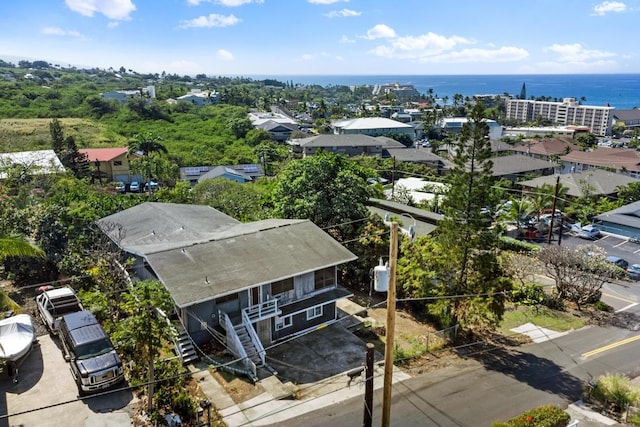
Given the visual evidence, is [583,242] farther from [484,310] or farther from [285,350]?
[285,350]

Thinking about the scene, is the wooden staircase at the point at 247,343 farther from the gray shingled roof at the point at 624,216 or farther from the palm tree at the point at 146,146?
the palm tree at the point at 146,146

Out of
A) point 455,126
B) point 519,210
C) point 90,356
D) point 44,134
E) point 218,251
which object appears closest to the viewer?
point 90,356

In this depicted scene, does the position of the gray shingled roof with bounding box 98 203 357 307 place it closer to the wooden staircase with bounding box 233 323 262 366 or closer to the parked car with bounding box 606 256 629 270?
the wooden staircase with bounding box 233 323 262 366

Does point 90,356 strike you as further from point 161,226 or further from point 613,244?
point 613,244

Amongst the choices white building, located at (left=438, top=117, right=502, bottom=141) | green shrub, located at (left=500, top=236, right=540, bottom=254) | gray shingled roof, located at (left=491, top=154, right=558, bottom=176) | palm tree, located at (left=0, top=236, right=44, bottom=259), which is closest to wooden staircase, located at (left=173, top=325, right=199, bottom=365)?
palm tree, located at (left=0, top=236, right=44, bottom=259)

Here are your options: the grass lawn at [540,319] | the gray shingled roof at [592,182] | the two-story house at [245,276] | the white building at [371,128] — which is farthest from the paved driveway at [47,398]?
the white building at [371,128]

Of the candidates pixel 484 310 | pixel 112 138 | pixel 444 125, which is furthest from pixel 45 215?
pixel 444 125

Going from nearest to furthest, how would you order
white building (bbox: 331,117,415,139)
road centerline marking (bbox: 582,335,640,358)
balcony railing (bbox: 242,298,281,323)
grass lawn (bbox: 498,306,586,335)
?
balcony railing (bbox: 242,298,281,323)
road centerline marking (bbox: 582,335,640,358)
grass lawn (bbox: 498,306,586,335)
white building (bbox: 331,117,415,139)

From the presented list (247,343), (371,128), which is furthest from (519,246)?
(371,128)
